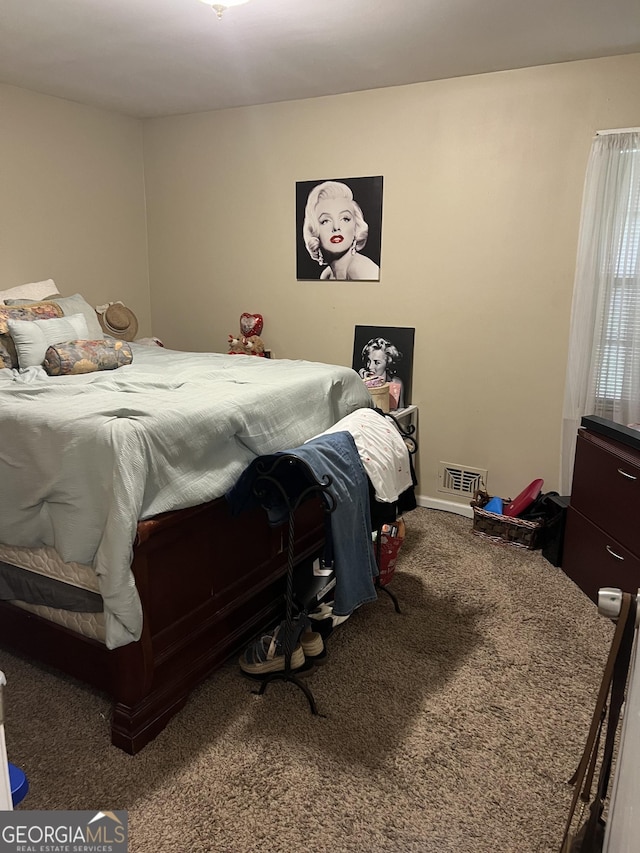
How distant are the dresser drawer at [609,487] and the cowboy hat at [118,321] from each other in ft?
9.24

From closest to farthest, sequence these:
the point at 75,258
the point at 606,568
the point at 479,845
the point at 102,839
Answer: the point at 102,839 < the point at 479,845 < the point at 606,568 < the point at 75,258

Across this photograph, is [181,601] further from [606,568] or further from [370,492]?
[606,568]

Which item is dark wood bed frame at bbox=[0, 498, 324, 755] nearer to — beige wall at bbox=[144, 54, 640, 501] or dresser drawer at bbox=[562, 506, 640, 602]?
dresser drawer at bbox=[562, 506, 640, 602]

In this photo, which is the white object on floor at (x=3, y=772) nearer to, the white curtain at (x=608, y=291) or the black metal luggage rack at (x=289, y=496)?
the black metal luggage rack at (x=289, y=496)

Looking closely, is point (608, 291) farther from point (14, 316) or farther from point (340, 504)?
point (14, 316)

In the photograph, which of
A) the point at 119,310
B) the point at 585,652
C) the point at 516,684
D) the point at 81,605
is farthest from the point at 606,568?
the point at 119,310

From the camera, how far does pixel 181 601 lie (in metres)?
1.96

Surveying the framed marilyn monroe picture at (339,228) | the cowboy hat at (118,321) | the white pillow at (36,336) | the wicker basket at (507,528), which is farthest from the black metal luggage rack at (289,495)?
the cowboy hat at (118,321)

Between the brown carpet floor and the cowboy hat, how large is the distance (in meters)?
2.25

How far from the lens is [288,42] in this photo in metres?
2.73

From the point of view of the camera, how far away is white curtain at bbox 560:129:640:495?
2.85 metres

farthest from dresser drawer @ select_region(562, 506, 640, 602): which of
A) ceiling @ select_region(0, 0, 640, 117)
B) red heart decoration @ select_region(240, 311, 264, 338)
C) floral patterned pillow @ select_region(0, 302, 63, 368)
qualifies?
floral patterned pillow @ select_region(0, 302, 63, 368)

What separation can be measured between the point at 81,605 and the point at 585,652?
5.95ft

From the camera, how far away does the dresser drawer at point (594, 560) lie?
2398 millimetres
